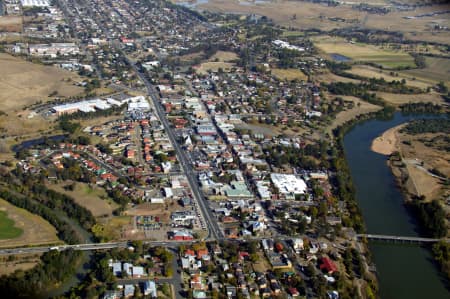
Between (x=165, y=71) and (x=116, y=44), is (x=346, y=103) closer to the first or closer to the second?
(x=165, y=71)

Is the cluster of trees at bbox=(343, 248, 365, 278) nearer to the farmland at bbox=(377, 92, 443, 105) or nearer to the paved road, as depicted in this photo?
the paved road

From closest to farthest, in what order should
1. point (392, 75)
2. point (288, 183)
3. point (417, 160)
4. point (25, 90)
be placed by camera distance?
point (288, 183) → point (417, 160) → point (25, 90) → point (392, 75)

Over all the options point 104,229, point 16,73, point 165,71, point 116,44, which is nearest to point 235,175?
point 104,229

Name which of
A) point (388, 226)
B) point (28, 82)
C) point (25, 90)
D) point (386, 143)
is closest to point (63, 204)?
point (388, 226)

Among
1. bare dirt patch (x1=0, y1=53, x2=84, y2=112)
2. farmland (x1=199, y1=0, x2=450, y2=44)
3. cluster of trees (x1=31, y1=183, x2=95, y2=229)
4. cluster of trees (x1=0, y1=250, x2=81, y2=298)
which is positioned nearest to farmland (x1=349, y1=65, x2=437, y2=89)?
farmland (x1=199, y1=0, x2=450, y2=44)

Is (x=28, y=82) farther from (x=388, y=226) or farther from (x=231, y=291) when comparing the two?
(x=388, y=226)

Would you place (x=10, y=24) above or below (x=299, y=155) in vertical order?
above

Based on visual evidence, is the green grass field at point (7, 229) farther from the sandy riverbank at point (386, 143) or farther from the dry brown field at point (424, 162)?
the sandy riverbank at point (386, 143)
